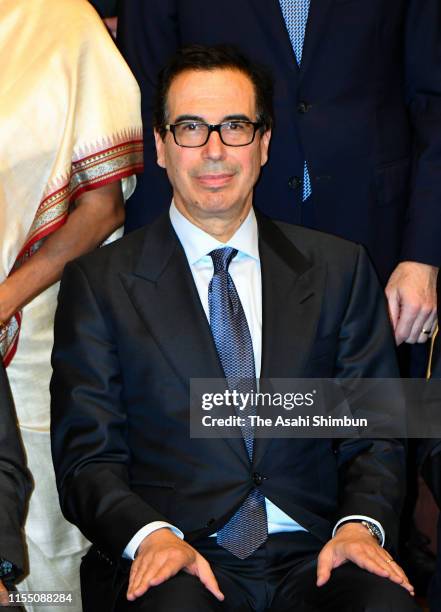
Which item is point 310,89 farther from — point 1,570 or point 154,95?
point 1,570

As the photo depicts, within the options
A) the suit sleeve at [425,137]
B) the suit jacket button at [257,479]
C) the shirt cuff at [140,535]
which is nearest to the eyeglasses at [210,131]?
the suit sleeve at [425,137]

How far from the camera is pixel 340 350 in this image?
3.15 meters

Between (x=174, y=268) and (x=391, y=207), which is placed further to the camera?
(x=391, y=207)

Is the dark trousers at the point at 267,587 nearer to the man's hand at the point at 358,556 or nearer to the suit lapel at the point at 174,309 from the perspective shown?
the man's hand at the point at 358,556

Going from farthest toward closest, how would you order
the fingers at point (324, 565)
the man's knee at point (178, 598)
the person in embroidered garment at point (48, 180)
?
1. the person in embroidered garment at point (48, 180)
2. the fingers at point (324, 565)
3. the man's knee at point (178, 598)

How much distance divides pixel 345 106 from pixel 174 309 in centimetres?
75

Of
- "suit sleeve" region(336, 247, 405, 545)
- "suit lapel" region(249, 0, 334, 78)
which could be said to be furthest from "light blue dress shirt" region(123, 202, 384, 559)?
"suit lapel" region(249, 0, 334, 78)

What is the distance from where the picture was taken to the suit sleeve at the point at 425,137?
3387 mm

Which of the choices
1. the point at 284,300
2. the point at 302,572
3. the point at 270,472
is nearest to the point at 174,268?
the point at 284,300

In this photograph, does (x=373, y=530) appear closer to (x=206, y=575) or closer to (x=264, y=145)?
(x=206, y=575)

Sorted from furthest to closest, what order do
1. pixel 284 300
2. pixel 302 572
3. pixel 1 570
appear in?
1. pixel 284 300
2. pixel 302 572
3. pixel 1 570

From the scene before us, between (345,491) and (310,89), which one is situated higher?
(310,89)

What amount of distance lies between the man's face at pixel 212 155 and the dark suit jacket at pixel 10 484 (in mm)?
628

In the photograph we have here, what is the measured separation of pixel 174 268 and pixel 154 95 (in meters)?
0.54
